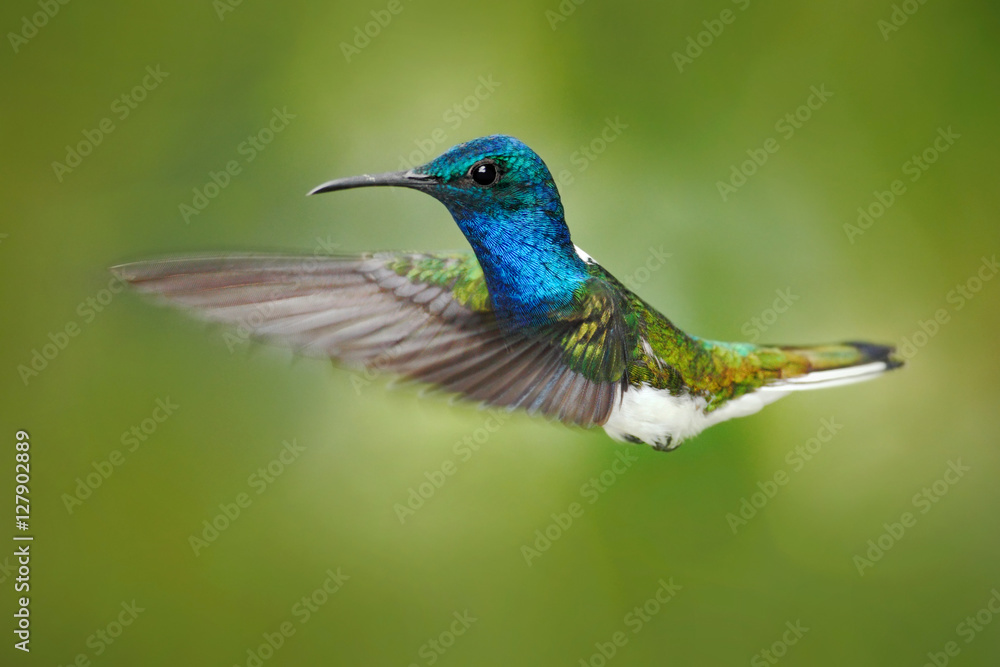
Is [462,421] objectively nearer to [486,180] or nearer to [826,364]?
[826,364]

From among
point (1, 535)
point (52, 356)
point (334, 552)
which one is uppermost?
point (334, 552)

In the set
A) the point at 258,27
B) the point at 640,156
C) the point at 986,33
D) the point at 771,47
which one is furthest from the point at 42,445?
the point at 986,33

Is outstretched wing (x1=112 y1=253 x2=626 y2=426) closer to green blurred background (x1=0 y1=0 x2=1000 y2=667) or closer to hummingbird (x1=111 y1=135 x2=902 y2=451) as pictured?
hummingbird (x1=111 y1=135 x2=902 y2=451)

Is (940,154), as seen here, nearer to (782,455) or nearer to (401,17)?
(782,455)

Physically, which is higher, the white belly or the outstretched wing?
the white belly

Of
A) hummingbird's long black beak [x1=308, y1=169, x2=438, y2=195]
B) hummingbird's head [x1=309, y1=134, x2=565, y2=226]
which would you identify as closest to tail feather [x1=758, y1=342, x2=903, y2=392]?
hummingbird's head [x1=309, y1=134, x2=565, y2=226]

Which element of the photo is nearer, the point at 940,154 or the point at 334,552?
the point at 334,552

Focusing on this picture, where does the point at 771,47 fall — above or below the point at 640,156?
above

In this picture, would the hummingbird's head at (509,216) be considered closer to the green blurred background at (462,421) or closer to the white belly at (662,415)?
the white belly at (662,415)

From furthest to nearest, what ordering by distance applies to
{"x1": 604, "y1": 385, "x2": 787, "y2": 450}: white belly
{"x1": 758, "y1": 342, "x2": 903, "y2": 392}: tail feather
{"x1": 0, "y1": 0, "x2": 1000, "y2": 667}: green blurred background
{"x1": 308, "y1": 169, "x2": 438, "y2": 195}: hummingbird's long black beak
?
1. {"x1": 0, "y1": 0, "x2": 1000, "y2": 667}: green blurred background
2. {"x1": 758, "y1": 342, "x2": 903, "y2": 392}: tail feather
3. {"x1": 604, "y1": 385, "x2": 787, "y2": 450}: white belly
4. {"x1": 308, "y1": 169, "x2": 438, "y2": 195}: hummingbird's long black beak
